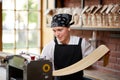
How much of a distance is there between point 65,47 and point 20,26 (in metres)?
1.85

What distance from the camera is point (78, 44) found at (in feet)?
7.69

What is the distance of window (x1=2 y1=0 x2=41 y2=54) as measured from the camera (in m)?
3.98

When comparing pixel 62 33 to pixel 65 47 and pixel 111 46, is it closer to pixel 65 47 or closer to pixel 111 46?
pixel 65 47

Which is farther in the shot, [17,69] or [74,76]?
[74,76]

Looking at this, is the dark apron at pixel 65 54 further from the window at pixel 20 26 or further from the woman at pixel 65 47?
the window at pixel 20 26

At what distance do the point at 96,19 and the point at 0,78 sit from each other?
128 centimetres

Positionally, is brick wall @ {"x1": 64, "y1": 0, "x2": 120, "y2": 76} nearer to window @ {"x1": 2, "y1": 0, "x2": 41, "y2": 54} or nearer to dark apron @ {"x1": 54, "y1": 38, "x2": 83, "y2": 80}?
dark apron @ {"x1": 54, "y1": 38, "x2": 83, "y2": 80}

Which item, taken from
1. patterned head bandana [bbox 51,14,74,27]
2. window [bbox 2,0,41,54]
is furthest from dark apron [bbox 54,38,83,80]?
window [bbox 2,0,41,54]

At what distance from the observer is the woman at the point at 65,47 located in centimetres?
227

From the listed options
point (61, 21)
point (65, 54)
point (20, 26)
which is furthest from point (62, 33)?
point (20, 26)

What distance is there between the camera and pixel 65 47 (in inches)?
93.4

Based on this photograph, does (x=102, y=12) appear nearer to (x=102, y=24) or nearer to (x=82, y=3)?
(x=102, y=24)

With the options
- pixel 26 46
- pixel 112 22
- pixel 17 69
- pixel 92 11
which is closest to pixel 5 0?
pixel 26 46

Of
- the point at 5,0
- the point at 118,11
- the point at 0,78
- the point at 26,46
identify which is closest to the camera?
the point at 0,78
